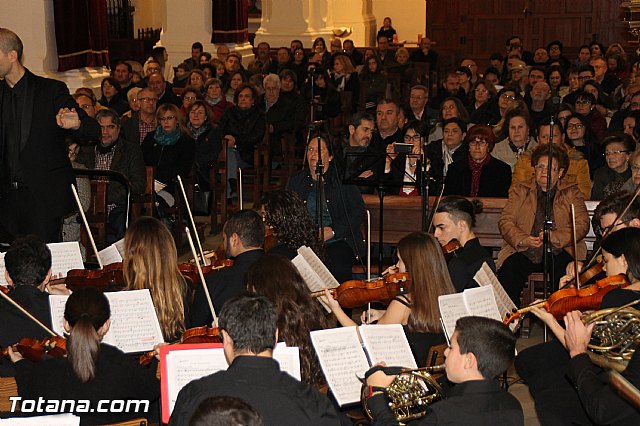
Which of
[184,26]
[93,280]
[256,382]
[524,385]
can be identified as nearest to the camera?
[256,382]

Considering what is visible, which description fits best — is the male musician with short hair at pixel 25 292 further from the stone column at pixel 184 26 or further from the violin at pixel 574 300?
the stone column at pixel 184 26

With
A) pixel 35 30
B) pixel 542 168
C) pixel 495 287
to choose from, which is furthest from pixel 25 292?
pixel 35 30

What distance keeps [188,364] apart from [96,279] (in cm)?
188

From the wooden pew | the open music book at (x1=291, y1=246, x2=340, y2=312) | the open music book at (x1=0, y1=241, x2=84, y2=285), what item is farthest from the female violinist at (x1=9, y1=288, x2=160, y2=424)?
the wooden pew

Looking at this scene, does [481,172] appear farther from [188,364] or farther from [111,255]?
[188,364]

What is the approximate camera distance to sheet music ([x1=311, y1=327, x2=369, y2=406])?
371cm

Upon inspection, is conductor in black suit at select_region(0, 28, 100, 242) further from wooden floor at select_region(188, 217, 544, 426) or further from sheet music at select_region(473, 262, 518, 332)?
wooden floor at select_region(188, 217, 544, 426)

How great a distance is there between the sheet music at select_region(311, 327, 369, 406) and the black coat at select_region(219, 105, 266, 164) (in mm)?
6579

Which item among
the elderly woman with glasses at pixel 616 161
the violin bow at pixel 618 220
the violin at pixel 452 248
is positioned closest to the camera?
the violin bow at pixel 618 220

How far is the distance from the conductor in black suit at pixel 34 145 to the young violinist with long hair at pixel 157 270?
3.30 feet

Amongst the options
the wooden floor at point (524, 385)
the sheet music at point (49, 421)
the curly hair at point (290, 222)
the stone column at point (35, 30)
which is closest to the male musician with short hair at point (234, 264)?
the curly hair at point (290, 222)

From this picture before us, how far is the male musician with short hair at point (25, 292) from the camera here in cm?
426

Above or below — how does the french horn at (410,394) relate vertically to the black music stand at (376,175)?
below

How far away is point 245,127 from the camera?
1036cm
